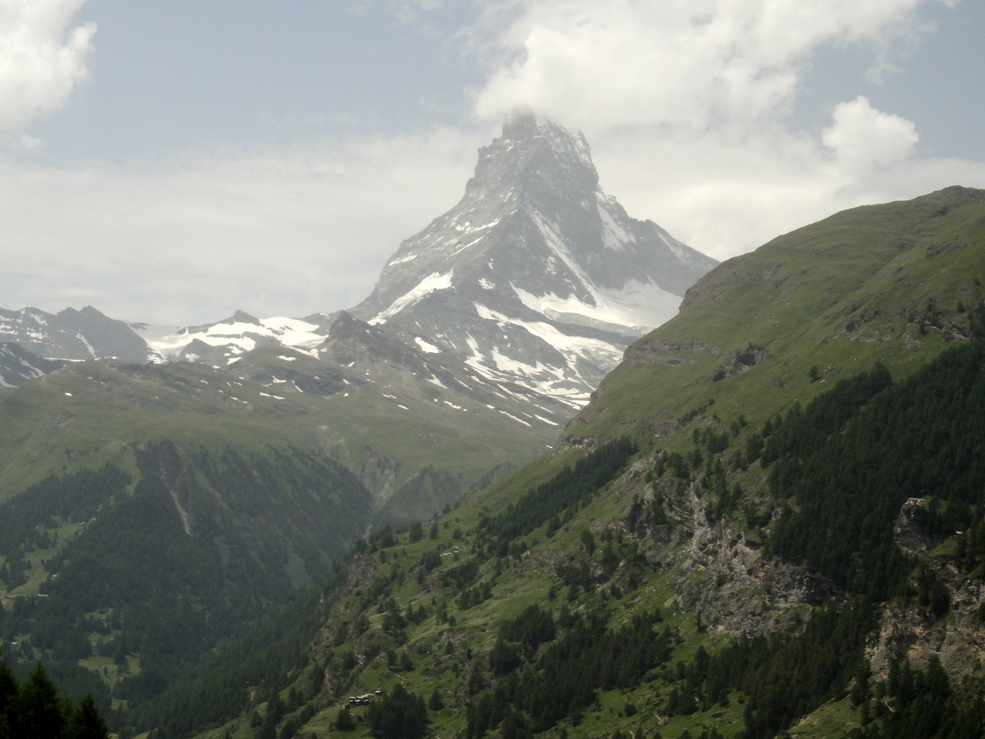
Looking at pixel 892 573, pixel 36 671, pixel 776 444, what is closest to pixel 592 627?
pixel 776 444

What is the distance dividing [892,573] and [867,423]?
4326 cm

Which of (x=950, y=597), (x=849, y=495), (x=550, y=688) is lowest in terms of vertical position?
(x=550, y=688)

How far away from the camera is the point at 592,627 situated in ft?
613

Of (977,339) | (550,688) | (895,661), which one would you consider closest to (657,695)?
(550,688)

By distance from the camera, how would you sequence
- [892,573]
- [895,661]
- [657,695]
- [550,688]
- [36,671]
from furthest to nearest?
[550,688], [657,695], [892,573], [895,661], [36,671]

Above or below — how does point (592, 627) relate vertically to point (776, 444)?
below

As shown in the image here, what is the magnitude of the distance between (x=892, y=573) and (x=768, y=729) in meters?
31.2

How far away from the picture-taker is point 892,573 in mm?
142750

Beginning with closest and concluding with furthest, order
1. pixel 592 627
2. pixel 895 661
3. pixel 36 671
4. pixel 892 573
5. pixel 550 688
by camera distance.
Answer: pixel 36 671, pixel 895 661, pixel 892 573, pixel 550 688, pixel 592 627

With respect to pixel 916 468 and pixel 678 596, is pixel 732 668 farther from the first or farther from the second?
pixel 916 468

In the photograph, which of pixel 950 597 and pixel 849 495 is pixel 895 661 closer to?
pixel 950 597

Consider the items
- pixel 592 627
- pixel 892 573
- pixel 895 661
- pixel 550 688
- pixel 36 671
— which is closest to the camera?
pixel 36 671

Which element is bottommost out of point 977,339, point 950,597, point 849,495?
point 950,597

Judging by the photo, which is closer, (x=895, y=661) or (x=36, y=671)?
(x=36, y=671)
